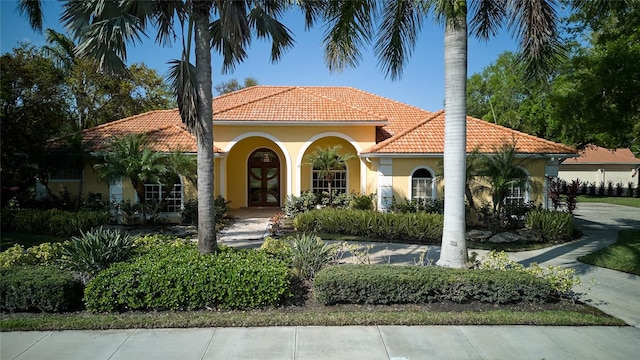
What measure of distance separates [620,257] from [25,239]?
720 inches

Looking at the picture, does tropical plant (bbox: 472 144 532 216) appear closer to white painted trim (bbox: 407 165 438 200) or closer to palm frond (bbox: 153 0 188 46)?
white painted trim (bbox: 407 165 438 200)

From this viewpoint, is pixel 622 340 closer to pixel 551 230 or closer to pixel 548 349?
pixel 548 349

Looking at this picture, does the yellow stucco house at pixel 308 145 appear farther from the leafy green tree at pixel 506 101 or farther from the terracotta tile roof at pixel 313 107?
the leafy green tree at pixel 506 101

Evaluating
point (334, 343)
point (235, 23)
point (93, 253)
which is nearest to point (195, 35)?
point (235, 23)

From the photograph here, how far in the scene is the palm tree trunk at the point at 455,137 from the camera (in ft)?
23.6

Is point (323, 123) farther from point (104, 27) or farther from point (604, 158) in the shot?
point (604, 158)

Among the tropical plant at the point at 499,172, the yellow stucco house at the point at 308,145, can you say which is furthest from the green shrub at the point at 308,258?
the yellow stucco house at the point at 308,145

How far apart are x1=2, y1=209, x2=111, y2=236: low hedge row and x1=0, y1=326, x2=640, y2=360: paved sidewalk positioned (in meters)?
8.34

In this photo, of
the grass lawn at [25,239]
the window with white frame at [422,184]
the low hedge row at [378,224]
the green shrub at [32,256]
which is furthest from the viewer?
the window with white frame at [422,184]

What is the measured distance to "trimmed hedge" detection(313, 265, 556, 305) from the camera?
246 inches

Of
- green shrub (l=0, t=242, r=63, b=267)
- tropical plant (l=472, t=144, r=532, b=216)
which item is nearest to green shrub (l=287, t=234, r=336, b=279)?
green shrub (l=0, t=242, r=63, b=267)

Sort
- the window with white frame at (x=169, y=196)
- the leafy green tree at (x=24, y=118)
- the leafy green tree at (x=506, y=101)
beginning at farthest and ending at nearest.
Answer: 1. the leafy green tree at (x=506, y=101)
2. the window with white frame at (x=169, y=196)
3. the leafy green tree at (x=24, y=118)

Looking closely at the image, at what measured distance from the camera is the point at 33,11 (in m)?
12.1

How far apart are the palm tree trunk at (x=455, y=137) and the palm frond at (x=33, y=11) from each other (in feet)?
43.4
